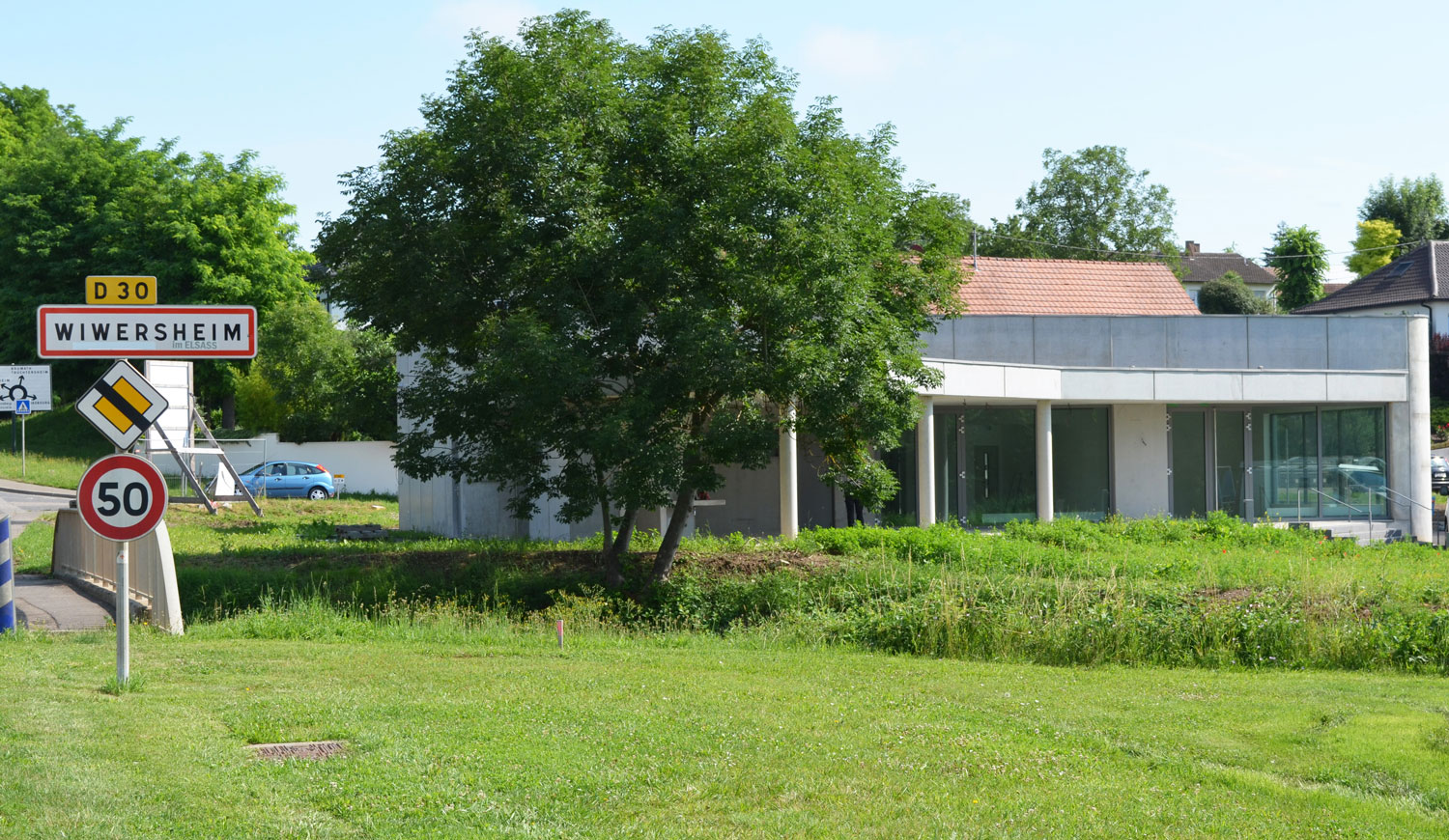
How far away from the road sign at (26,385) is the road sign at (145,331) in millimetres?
35264

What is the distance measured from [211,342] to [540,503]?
14.7 m

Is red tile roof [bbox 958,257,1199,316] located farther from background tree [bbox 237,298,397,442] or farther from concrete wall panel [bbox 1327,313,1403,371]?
background tree [bbox 237,298,397,442]

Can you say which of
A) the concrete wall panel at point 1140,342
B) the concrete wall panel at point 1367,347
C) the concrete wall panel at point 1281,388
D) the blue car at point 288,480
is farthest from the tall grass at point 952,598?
the blue car at point 288,480

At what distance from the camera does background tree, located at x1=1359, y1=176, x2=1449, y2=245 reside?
85500mm

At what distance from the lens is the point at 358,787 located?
21.7 ft

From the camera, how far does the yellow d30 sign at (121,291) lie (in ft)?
34.1

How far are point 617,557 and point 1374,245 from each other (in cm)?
7878

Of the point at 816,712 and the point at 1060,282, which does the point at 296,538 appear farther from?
the point at 1060,282

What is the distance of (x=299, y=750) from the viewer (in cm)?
745

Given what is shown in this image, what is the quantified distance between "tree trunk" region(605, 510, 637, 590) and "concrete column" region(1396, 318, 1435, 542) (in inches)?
811

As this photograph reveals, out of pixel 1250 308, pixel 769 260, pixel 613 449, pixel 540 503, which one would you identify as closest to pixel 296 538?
pixel 540 503

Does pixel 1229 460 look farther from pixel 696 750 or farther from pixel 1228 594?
pixel 696 750

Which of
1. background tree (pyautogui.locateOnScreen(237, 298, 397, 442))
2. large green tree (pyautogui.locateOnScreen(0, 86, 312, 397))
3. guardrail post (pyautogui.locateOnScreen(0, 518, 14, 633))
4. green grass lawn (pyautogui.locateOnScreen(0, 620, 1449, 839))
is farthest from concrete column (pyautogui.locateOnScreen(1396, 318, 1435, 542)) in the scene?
large green tree (pyautogui.locateOnScreen(0, 86, 312, 397))

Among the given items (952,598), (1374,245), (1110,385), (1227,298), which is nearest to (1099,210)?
(1227,298)
